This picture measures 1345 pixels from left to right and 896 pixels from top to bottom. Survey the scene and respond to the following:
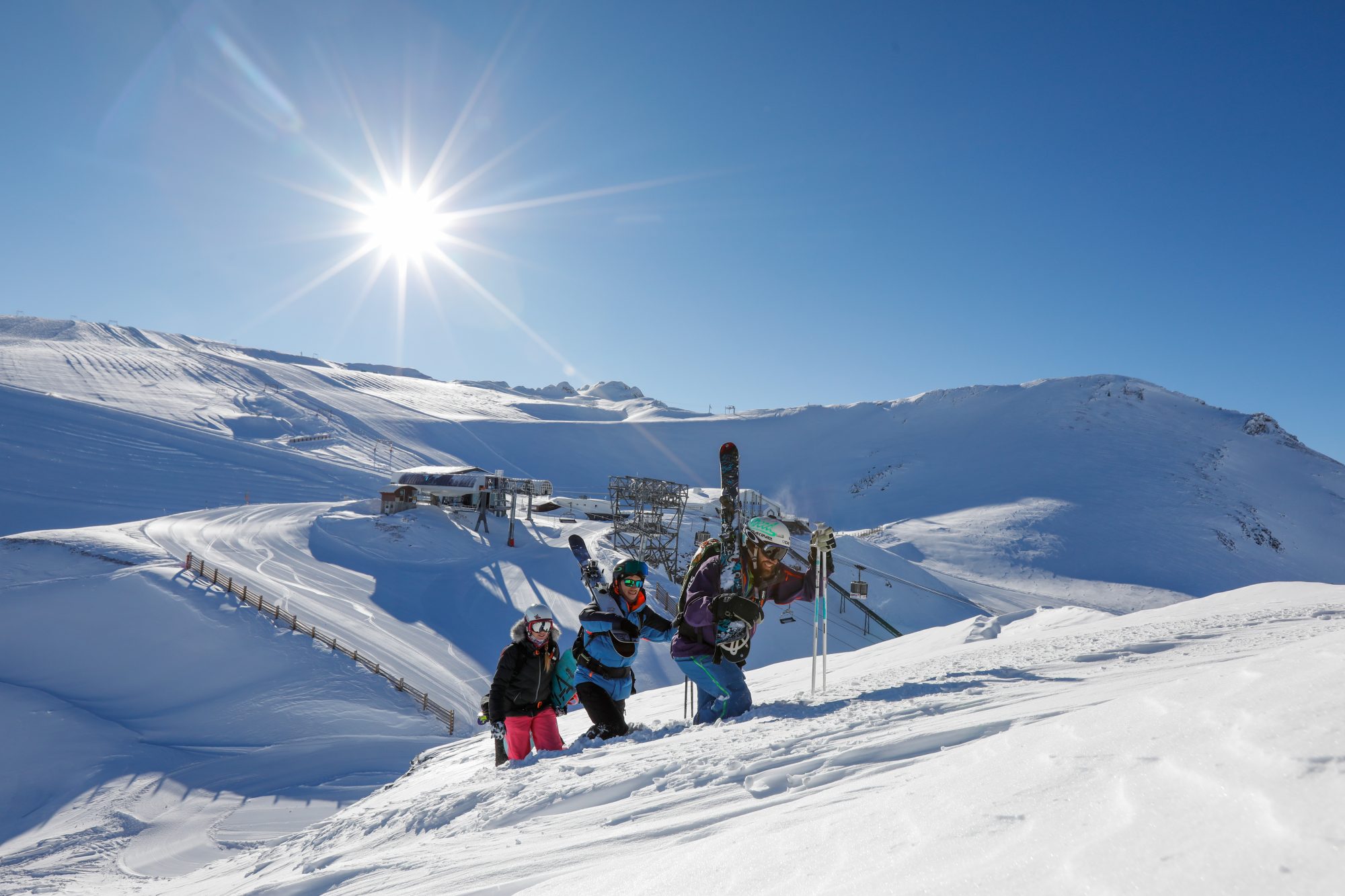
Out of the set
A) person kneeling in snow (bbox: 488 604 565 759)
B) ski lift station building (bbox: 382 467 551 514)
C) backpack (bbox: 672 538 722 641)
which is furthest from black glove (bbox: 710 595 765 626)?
ski lift station building (bbox: 382 467 551 514)

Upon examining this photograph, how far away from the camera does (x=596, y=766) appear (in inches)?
193

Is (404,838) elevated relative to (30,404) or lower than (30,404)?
lower

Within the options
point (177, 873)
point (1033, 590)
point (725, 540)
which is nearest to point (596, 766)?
point (725, 540)

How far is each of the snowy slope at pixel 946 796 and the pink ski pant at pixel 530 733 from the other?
760mm

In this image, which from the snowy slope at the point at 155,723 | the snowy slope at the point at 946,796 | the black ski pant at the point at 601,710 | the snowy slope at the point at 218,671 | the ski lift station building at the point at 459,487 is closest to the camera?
the snowy slope at the point at 946,796

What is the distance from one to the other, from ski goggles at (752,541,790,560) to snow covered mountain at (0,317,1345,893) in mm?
1514

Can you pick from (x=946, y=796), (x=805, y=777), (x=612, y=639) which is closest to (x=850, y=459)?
(x=612, y=639)

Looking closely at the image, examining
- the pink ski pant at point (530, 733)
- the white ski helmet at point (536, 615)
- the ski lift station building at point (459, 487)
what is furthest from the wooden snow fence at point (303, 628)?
the ski lift station building at point (459, 487)

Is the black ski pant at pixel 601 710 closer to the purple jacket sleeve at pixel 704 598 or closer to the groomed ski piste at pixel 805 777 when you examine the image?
the groomed ski piste at pixel 805 777

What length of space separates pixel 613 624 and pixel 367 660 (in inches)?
650

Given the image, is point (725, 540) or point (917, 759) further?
point (725, 540)

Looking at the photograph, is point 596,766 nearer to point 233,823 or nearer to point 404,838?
point 404,838

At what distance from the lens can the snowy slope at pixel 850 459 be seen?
42781 millimetres

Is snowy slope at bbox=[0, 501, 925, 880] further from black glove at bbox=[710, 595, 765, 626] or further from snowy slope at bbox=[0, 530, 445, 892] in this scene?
black glove at bbox=[710, 595, 765, 626]
